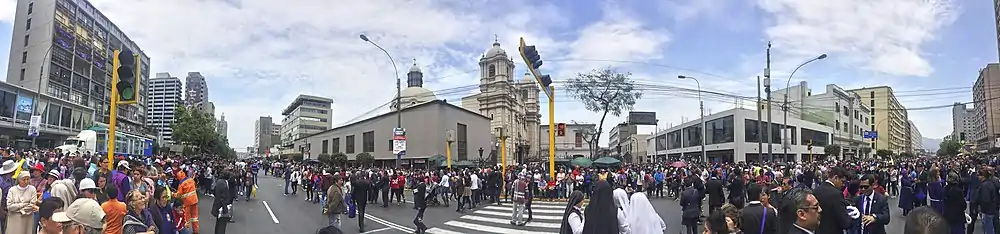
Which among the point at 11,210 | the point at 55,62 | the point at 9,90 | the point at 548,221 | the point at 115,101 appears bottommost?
the point at 548,221

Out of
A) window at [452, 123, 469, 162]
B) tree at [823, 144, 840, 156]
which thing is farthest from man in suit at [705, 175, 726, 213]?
tree at [823, 144, 840, 156]

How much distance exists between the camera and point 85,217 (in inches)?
198

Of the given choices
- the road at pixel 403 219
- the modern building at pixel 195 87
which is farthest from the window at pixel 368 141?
the modern building at pixel 195 87

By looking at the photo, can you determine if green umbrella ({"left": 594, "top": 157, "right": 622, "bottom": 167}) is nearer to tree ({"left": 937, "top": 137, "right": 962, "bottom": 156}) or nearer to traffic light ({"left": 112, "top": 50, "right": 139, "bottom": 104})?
traffic light ({"left": 112, "top": 50, "right": 139, "bottom": 104})

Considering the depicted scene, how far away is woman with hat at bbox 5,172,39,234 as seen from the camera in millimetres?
6887

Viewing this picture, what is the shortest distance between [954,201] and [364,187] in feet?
37.2

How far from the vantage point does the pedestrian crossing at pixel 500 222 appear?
42.9 ft

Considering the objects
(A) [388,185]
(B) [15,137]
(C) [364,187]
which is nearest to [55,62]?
(B) [15,137]

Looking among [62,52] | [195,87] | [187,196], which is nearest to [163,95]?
[195,87]

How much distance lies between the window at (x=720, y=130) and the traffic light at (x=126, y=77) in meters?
51.4

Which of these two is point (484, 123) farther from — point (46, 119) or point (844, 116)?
point (844, 116)

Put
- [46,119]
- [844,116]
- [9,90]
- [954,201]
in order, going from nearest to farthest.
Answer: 1. [954,201]
2. [9,90]
3. [46,119]
4. [844,116]

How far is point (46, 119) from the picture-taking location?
52.2 meters

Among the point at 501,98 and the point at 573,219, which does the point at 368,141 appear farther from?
the point at 573,219
